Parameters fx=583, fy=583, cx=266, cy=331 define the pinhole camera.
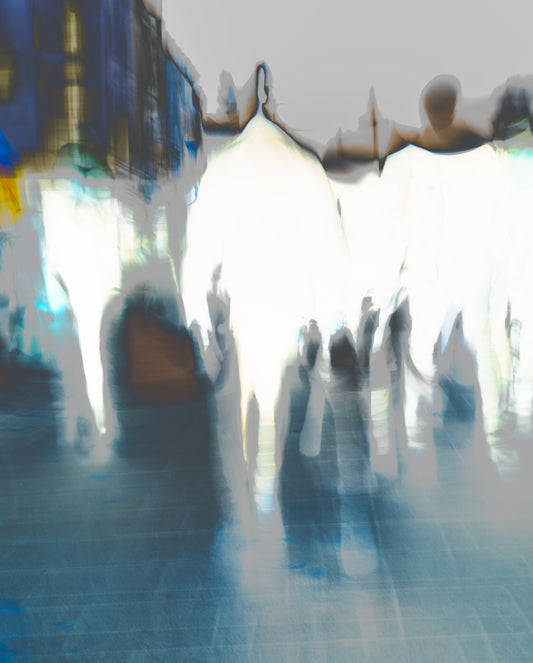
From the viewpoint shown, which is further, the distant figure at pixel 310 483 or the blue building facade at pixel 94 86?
the blue building facade at pixel 94 86

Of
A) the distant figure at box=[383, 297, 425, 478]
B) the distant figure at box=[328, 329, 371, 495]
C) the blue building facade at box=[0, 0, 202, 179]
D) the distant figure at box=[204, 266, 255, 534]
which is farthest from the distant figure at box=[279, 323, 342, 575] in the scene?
the blue building facade at box=[0, 0, 202, 179]

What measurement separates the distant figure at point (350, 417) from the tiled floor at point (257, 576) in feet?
0.45

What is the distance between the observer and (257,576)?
1.52 metres

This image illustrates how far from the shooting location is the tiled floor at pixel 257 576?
4.14ft

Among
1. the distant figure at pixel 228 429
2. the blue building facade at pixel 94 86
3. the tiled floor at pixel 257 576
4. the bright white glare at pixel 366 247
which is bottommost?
the tiled floor at pixel 257 576

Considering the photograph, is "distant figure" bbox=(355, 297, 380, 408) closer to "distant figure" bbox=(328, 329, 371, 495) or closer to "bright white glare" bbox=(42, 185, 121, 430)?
"distant figure" bbox=(328, 329, 371, 495)

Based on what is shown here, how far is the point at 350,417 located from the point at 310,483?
0.88m

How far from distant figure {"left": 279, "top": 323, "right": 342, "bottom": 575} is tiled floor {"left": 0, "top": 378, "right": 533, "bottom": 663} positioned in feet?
0.16

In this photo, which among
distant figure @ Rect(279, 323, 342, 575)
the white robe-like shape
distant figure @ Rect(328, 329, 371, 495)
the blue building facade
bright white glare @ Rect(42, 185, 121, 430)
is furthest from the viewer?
the blue building facade

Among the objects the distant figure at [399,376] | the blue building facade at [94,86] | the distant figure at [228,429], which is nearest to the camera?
the distant figure at [228,429]

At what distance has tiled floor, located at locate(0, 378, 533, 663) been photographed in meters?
1.26

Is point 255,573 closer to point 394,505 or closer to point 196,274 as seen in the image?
point 394,505

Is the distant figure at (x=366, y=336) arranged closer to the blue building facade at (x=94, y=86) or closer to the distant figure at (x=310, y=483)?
the distant figure at (x=310, y=483)

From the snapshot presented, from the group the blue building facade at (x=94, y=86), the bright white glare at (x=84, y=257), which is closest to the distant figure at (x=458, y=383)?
the bright white glare at (x=84, y=257)
